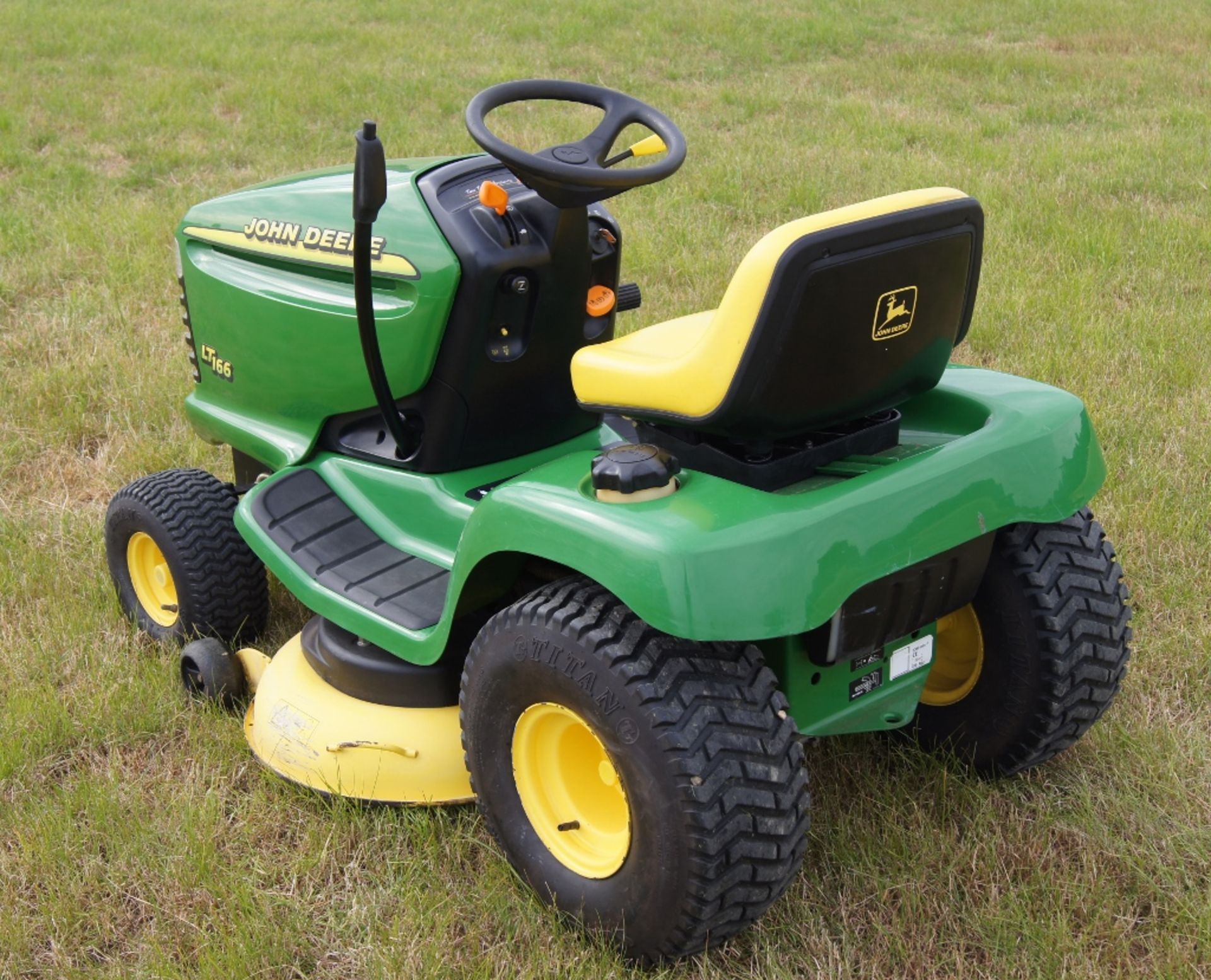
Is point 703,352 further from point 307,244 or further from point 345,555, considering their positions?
point 307,244

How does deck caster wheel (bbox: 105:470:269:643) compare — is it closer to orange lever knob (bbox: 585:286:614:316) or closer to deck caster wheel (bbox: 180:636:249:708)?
deck caster wheel (bbox: 180:636:249:708)

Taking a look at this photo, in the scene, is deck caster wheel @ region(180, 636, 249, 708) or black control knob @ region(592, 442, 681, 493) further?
deck caster wheel @ region(180, 636, 249, 708)

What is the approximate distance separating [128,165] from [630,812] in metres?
5.97

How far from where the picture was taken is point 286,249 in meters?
2.67

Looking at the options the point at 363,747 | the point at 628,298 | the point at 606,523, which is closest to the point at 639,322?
the point at 628,298

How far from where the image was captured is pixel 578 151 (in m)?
2.29

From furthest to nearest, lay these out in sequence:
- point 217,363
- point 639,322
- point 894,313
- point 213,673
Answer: point 639,322
point 217,363
point 213,673
point 894,313

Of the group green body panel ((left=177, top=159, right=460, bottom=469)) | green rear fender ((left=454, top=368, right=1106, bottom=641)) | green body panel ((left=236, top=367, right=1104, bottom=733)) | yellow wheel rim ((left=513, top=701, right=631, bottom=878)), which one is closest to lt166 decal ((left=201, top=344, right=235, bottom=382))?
green body panel ((left=177, top=159, right=460, bottom=469))

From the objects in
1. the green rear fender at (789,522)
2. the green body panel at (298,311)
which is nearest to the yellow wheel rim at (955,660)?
the green rear fender at (789,522)

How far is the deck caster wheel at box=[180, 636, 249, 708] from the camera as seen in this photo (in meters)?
2.58

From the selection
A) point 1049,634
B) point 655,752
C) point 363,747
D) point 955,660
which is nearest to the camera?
point 655,752

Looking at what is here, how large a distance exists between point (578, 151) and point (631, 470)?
0.73m

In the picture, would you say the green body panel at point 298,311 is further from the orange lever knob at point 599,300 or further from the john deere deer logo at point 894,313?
the john deere deer logo at point 894,313

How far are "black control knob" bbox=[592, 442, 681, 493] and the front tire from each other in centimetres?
16
